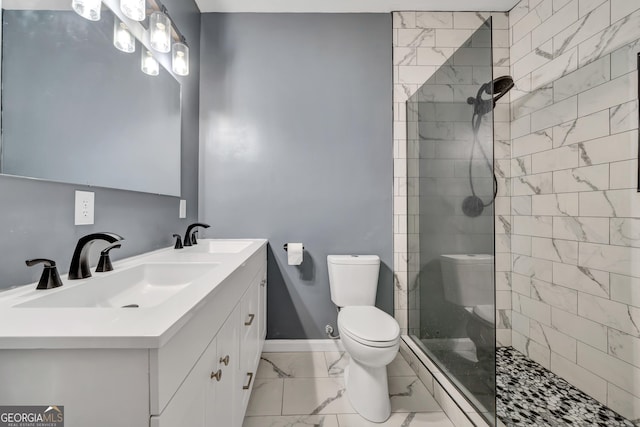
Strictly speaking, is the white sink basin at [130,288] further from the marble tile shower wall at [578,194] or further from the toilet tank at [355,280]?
the marble tile shower wall at [578,194]

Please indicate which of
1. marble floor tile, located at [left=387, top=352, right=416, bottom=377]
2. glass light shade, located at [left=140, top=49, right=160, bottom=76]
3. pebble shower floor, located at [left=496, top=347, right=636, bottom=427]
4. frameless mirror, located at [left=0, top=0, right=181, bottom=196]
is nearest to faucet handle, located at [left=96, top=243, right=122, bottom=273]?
frameless mirror, located at [left=0, top=0, right=181, bottom=196]

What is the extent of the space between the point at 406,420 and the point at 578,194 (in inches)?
63.0

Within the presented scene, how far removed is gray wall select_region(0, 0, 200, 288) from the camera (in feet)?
2.39

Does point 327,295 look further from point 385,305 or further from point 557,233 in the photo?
point 557,233

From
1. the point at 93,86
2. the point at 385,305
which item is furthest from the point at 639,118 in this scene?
the point at 93,86

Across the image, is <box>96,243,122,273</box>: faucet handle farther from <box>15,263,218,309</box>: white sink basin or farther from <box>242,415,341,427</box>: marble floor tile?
<box>242,415,341,427</box>: marble floor tile

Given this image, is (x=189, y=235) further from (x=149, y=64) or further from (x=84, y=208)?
(x=149, y=64)

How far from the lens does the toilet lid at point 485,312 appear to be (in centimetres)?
115

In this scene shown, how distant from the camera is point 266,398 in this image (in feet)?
4.80

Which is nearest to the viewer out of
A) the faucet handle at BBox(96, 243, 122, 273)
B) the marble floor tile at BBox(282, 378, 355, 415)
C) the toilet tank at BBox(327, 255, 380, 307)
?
the faucet handle at BBox(96, 243, 122, 273)

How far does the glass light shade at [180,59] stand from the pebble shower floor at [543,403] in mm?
2574

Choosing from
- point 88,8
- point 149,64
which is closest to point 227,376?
point 88,8

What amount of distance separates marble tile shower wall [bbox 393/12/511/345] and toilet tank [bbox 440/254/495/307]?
0.48m

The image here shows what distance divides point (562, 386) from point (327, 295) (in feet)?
4.94
